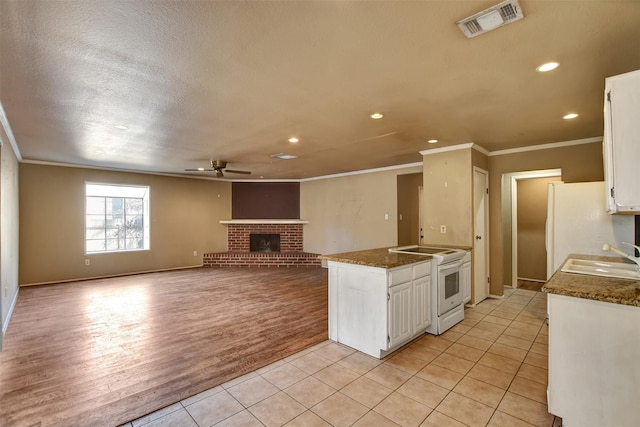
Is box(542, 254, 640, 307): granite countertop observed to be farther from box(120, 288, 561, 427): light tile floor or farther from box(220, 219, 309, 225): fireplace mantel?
box(220, 219, 309, 225): fireplace mantel

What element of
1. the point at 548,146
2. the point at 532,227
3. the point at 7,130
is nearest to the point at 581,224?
the point at 548,146

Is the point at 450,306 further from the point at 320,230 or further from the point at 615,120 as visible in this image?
the point at 320,230

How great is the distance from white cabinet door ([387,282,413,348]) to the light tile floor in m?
0.18

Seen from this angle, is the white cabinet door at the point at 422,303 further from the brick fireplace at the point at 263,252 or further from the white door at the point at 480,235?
the brick fireplace at the point at 263,252

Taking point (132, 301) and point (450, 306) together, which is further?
point (132, 301)

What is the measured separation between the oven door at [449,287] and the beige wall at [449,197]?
838mm

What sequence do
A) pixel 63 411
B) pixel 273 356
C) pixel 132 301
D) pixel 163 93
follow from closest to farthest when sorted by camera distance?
pixel 63 411 < pixel 163 93 < pixel 273 356 < pixel 132 301

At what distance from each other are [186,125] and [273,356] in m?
2.65

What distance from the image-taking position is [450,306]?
11.3 feet

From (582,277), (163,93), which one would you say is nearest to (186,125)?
(163,93)

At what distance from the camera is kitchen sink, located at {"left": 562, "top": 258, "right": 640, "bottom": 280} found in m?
2.11

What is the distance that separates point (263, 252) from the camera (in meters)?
8.18

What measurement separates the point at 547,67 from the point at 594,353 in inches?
73.0

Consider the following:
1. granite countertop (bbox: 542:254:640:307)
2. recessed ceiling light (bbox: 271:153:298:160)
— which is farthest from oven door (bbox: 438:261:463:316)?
recessed ceiling light (bbox: 271:153:298:160)
